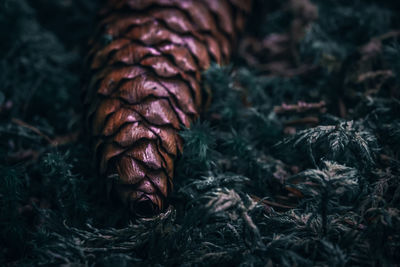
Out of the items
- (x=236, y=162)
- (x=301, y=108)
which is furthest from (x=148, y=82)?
(x=301, y=108)

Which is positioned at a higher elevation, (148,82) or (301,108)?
(148,82)

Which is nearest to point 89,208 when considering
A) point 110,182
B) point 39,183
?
point 110,182

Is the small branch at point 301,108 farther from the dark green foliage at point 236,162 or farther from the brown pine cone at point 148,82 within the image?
the brown pine cone at point 148,82

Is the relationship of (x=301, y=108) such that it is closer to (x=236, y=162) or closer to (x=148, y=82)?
(x=236, y=162)

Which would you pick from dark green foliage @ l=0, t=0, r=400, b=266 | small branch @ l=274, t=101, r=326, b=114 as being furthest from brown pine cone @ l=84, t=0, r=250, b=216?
small branch @ l=274, t=101, r=326, b=114

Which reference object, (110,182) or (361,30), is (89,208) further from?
(361,30)
